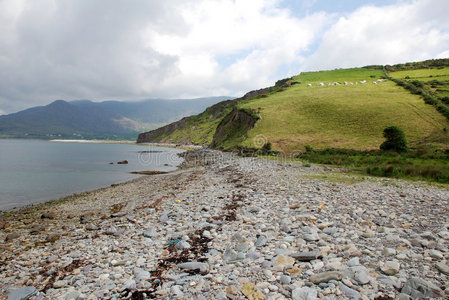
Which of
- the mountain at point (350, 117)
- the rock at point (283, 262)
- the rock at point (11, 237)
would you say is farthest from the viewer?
the mountain at point (350, 117)

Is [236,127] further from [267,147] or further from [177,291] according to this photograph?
[177,291]

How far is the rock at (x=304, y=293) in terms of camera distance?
16.0 feet

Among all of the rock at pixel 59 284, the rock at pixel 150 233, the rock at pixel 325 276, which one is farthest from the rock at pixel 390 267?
the rock at pixel 59 284

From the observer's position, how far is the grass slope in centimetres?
5044

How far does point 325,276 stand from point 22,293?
8769 mm

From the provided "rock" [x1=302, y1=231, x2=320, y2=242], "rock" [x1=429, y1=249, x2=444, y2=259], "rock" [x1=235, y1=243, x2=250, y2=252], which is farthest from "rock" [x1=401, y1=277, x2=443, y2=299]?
"rock" [x1=235, y1=243, x2=250, y2=252]

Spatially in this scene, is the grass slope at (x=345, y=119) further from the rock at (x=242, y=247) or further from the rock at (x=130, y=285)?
the rock at (x=130, y=285)

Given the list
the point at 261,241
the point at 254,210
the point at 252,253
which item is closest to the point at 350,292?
the point at 252,253

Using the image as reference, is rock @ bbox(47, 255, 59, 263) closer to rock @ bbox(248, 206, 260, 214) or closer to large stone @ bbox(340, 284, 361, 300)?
rock @ bbox(248, 206, 260, 214)

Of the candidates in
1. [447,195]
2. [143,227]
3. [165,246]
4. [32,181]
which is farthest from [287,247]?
[32,181]

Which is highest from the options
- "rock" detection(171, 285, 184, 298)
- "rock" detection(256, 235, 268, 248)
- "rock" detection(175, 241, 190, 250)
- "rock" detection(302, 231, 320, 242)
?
"rock" detection(302, 231, 320, 242)

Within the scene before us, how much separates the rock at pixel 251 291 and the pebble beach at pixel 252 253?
3 cm

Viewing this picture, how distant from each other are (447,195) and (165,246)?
1761 cm

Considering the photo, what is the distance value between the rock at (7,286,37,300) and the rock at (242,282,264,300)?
643 centimetres
